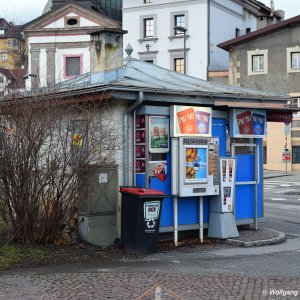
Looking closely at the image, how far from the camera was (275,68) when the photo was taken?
146ft

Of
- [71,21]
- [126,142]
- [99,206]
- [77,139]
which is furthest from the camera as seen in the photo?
[71,21]

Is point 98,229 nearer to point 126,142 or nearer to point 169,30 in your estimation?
point 126,142

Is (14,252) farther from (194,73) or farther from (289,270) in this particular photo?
(194,73)

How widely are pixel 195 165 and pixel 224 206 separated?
3.87 feet

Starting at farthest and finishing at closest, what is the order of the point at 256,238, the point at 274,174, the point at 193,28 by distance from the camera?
the point at 193,28 → the point at 274,174 → the point at 256,238

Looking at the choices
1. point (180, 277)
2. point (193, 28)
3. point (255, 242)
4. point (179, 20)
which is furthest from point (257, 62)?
point (180, 277)

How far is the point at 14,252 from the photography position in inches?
418

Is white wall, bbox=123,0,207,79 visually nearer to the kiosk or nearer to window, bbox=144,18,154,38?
window, bbox=144,18,154,38

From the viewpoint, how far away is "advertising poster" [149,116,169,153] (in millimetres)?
12164

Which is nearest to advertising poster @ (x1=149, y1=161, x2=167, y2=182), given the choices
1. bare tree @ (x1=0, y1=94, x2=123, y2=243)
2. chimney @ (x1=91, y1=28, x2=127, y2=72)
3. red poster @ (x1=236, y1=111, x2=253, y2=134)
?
bare tree @ (x1=0, y1=94, x2=123, y2=243)

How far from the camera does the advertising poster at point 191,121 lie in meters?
12.2


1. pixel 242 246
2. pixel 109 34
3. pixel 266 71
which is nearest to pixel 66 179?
pixel 242 246

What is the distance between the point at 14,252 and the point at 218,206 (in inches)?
172

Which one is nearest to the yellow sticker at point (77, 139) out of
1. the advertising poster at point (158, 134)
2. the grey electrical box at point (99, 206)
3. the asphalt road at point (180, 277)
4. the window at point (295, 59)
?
the grey electrical box at point (99, 206)
